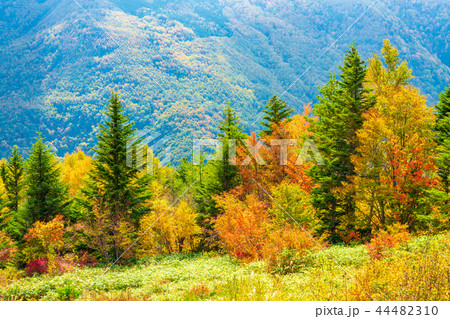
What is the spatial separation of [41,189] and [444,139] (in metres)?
32.5

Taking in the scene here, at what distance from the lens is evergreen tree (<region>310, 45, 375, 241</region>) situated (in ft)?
77.0

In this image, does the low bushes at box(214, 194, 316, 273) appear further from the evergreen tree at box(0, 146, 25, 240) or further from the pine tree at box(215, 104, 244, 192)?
the evergreen tree at box(0, 146, 25, 240)

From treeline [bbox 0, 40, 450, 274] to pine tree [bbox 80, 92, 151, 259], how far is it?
0.10 metres

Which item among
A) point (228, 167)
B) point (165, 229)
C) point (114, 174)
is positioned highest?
point (228, 167)

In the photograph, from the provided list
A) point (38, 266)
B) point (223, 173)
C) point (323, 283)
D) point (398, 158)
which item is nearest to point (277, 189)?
point (398, 158)

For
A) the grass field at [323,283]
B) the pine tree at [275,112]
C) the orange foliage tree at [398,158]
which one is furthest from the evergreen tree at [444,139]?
the pine tree at [275,112]

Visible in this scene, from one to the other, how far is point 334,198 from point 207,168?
13.9 m

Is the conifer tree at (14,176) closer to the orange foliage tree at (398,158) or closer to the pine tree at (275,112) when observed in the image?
the pine tree at (275,112)

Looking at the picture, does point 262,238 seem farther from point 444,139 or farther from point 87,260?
point 87,260

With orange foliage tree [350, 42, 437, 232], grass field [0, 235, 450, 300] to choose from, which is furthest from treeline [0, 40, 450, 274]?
grass field [0, 235, 450, 300]

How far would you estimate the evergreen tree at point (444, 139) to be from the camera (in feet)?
57.6

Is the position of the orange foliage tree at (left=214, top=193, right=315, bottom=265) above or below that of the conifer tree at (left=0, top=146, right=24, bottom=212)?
below

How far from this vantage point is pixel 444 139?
1808 cm

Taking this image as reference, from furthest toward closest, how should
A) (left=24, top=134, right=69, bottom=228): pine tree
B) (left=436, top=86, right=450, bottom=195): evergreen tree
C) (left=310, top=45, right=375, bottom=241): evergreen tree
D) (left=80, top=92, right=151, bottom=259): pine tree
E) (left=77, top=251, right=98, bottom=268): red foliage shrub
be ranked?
(left=24, top=134, right=69, bottom=228): pine tree → (left=80, top=92, right=151, bottom=259): pine tree → (left=77, top=251, right=98, bottom=268): red foliage shrub → (left=310, top=45, right=375, bottom=241): evergreen tree → (left=436, top=86, right=450, bottom=195): evergreen tree
